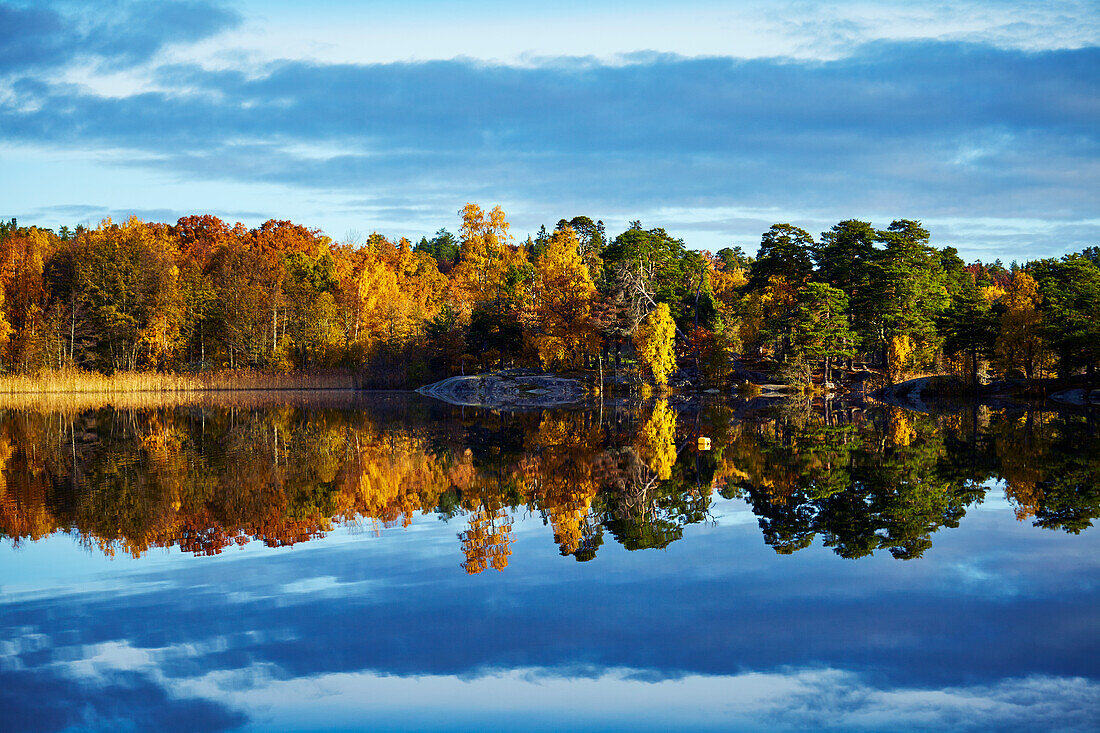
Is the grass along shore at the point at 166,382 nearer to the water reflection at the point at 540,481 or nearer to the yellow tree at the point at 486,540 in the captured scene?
the water reflection at the point at 540,481

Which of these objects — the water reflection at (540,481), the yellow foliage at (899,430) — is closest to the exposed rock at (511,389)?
the yellow foliage at (899,430)

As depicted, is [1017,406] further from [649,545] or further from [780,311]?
[649,545]

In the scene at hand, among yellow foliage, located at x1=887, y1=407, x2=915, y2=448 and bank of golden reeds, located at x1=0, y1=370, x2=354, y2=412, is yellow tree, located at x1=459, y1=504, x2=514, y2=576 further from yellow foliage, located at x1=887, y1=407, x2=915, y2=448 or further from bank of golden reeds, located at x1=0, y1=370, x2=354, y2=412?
bank of golden reeds, located at x1=0, y1=370, x2=354, y2=412

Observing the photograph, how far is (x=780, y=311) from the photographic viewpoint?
57250 millimetres

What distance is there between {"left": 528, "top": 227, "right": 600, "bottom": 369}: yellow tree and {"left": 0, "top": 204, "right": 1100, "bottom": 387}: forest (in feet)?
0.44

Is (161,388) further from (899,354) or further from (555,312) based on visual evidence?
(899,354)

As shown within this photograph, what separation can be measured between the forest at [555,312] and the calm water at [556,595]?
32.3m

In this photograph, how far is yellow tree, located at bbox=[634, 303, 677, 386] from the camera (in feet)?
153

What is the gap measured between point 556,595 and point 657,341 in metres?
39.4

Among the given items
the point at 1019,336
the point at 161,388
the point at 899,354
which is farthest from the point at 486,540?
the point at 161,388

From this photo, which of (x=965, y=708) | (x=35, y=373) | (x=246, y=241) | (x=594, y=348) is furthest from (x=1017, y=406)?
(x=246, y=241)

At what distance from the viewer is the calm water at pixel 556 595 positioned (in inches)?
225

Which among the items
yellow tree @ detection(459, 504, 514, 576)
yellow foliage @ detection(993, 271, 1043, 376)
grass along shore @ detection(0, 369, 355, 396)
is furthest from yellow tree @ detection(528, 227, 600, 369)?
yellow tree @ detection(459, 504, 514, 576)

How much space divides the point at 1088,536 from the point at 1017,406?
31.4m
